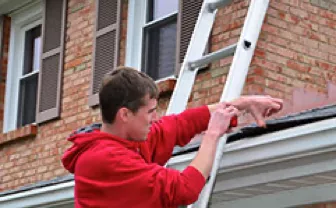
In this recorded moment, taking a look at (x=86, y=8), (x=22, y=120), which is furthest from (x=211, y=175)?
(x=22, y=120)

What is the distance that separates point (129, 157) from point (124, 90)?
294 mm

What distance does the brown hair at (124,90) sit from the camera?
149 inches

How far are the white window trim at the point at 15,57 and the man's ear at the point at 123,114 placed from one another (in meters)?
6.46

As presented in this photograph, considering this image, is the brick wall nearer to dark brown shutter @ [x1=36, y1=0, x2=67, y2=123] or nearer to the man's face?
dark brown shutter @ [x1=36, y1=0, x2=67, y2=123]

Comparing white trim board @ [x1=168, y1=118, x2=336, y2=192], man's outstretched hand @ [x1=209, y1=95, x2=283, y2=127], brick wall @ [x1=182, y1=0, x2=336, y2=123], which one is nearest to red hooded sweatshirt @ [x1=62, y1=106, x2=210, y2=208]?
man's outstretched hand @ [x1=209, y1=95, x2=283, y2=127]

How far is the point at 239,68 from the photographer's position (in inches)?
173

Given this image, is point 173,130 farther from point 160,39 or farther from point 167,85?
point 160,39

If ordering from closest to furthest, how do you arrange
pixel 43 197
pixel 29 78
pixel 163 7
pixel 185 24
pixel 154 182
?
pixel 154 182, pixel 43 197, pixel 185 24, pixel 163 7, pixel 29 78

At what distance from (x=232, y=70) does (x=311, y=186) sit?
1.33 metres

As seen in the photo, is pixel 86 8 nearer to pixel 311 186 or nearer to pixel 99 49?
pixel 99 49

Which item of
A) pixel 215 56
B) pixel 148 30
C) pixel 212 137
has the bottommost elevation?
pixel 212 137

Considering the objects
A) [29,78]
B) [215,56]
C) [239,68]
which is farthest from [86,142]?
[29,78]

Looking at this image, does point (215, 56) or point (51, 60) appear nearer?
point (215, 56)

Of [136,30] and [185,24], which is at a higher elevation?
[136,30]
